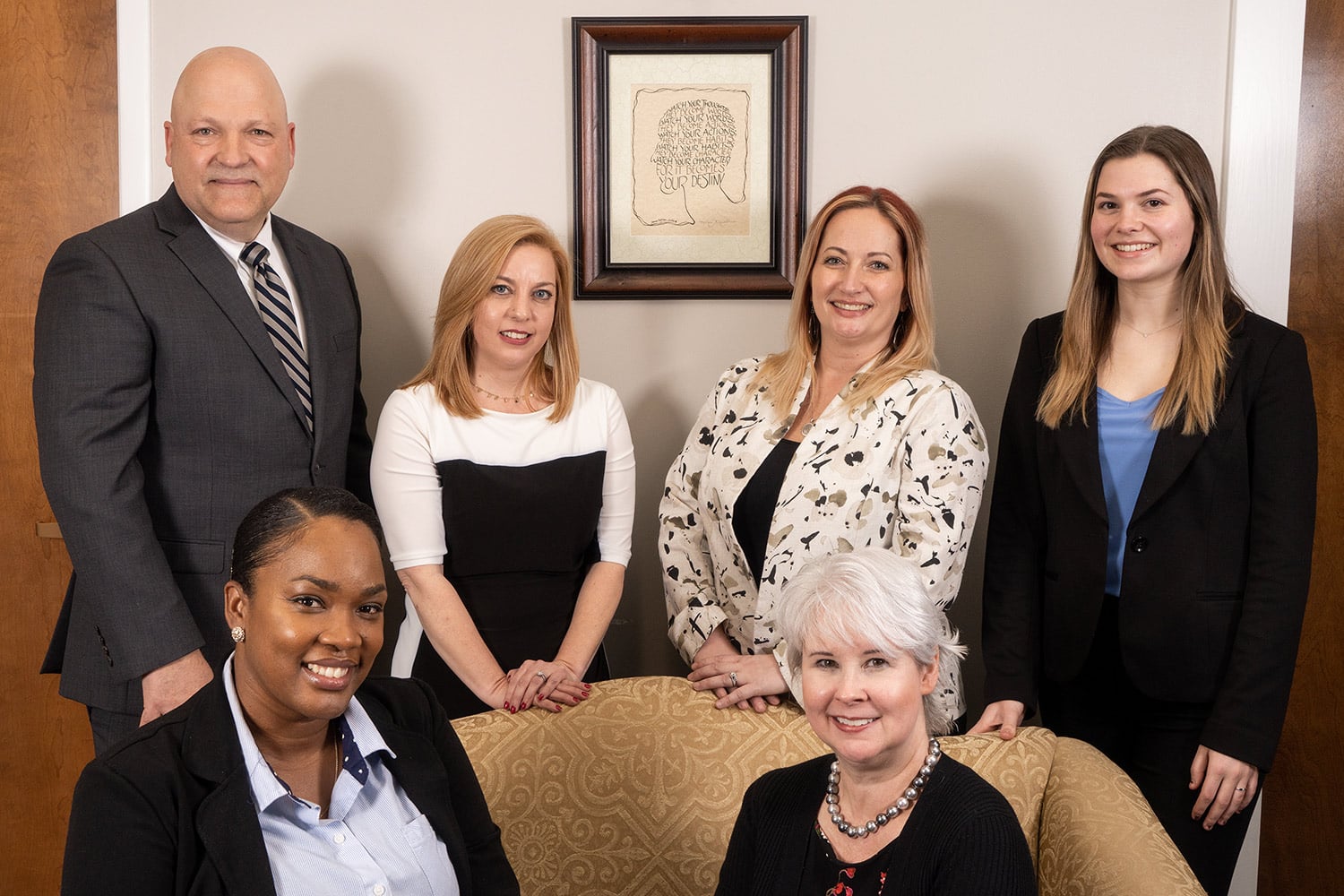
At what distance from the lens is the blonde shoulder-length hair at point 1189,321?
2096 millimetres

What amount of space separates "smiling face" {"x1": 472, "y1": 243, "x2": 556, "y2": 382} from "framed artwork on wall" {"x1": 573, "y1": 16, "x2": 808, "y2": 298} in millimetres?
→ 542

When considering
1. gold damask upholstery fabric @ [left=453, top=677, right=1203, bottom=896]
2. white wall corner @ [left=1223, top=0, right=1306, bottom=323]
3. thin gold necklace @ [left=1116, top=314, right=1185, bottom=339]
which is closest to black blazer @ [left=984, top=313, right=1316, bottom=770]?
thin gold necklace @ [left=1116, top=314, right=1185, bottom=339]

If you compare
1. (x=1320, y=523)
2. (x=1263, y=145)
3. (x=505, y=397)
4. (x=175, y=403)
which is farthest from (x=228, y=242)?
(x=1320, y=523)

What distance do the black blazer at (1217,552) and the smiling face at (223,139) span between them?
1610mm

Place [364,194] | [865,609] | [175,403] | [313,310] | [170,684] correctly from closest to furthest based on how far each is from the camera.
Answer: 1. [865,609]
2. [170,684]
3. [175,403]
4. [313,310]
5. [364,194]

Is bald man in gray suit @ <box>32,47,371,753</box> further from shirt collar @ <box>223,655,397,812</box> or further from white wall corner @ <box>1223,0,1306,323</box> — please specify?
white wall corner @ <box>1223,0,1306,323</box>

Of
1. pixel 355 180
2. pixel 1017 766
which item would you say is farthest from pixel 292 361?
pixel 1017 766

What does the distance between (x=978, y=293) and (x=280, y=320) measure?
1.68 metres

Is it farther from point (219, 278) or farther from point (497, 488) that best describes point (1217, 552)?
point (219, 278)

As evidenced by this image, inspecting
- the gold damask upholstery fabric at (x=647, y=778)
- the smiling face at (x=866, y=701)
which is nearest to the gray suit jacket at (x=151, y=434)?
the gold damask upholstery fabric at (x=647, y=778)

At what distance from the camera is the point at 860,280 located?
2.32 m

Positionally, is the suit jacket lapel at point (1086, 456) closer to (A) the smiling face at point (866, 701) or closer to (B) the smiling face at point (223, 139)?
(A) the smiling face at point (866, 701)

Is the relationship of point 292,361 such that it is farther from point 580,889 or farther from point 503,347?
point 580,889

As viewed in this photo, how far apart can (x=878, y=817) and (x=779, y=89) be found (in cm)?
188
